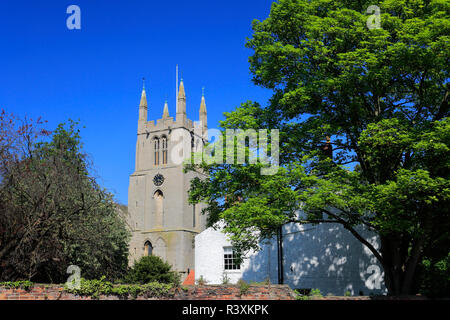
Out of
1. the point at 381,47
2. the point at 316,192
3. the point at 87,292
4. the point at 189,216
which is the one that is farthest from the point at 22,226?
the point at 189,216

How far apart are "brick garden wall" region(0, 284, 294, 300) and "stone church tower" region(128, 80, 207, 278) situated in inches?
1977

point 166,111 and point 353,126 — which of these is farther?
point 166,111

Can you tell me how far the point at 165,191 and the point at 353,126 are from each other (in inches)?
2120

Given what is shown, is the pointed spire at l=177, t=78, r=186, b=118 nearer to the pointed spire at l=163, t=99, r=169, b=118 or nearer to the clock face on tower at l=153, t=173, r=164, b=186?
the pointed spire at l=163, t=99, r=169, b=118

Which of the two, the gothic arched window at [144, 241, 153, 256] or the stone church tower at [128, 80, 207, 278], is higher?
the stone church tower at [128, 80, 207, 278]

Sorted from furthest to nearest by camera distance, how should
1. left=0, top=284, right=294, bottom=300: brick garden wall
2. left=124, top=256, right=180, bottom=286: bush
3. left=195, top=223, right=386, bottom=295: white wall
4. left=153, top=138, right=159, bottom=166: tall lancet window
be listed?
left=153, top=138, right=159, bottom=166: tall lancet window < left=124, top=256, right=180, bottom=286: bush < left=195, top=223, right=386, bottom=295: white wall < left=0, top=284, right=294, bottom=300: brick garden wall

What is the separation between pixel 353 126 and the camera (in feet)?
60.5

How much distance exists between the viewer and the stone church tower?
66.8m

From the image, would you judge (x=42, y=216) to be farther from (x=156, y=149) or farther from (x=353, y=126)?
(x=156, y=149)

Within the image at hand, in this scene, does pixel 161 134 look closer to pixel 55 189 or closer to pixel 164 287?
pixel 55 189
